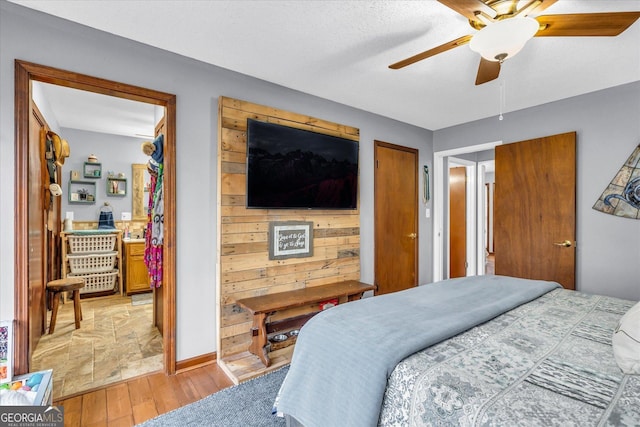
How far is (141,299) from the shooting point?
4340mm

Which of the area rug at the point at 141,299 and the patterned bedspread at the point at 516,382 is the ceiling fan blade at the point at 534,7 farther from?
the area rug at the point at 141,299

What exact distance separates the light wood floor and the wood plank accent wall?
0.31 meters

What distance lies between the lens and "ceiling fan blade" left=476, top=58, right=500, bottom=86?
6.30 ft

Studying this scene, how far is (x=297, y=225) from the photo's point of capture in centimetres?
302

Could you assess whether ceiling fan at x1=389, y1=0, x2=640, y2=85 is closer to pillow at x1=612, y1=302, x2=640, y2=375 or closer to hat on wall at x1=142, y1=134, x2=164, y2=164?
pillow at x1=612, y1=302, x2=640, y2=375

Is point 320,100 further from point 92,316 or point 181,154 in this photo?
point 92,316

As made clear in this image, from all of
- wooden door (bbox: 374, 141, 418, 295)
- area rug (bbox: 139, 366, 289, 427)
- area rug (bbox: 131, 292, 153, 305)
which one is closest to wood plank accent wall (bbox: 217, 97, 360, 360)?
area rug (bbox: 139, 366, 289, 427)

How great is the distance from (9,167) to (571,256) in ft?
14.8

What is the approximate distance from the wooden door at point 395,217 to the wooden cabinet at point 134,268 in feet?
10.9

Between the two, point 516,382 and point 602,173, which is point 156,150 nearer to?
Answer: point 516,382

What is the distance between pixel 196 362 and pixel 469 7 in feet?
9.43

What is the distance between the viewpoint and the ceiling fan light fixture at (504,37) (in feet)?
4.65

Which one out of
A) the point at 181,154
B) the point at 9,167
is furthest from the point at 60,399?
the point at 181,154

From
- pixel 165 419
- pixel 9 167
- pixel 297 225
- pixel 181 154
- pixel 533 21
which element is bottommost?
pixel 165 419
